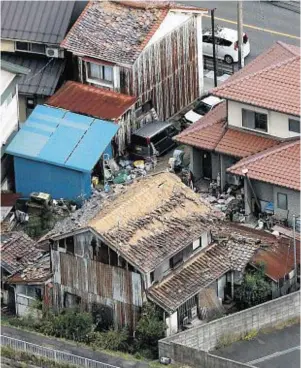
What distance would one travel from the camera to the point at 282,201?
4919cm

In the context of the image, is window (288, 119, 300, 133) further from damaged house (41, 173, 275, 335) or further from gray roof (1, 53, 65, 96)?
gray roof (1, 53, 65, 96)

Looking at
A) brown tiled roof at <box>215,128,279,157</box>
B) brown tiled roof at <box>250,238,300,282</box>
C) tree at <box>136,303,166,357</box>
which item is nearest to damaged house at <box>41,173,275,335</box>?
tree at <box>136,303,166,357</box>

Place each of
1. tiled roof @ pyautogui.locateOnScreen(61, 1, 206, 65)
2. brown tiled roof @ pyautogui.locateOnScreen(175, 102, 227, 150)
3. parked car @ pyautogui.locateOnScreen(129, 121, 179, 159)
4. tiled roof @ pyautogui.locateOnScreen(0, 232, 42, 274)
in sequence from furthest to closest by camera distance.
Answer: parked car @ pyautogui.locateOnScreen(129, 121, 179, 159) < tiled roof @ pyautogui.locateOnScreen(61, 1, 206, 65) < brown tiled roof @ pyautogui.locateOnScreen(175, 102, 227, 150) < tiled roof @ pyautogui.locateOnScreen(0, 232, 42, 274)

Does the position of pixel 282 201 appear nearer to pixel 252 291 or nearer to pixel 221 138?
pixel 221 138

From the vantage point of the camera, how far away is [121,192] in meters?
47.1

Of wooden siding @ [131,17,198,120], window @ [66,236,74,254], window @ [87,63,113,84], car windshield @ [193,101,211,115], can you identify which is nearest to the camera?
window @ [66,236,74,254]

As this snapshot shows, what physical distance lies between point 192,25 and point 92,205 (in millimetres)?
10506

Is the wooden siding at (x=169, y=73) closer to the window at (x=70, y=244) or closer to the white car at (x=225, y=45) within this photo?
the white car at (x=225, y=45)

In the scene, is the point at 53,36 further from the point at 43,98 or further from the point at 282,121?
the point at 282,121

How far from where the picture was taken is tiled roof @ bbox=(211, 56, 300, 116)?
163 feet

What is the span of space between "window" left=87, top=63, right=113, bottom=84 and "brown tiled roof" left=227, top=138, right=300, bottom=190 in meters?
6.64

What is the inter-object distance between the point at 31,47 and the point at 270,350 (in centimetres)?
1620

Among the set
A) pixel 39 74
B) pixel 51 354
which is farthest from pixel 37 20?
pixel 51 354

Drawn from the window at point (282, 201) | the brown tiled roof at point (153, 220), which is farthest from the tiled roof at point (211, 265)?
the window at point (282, 201)
